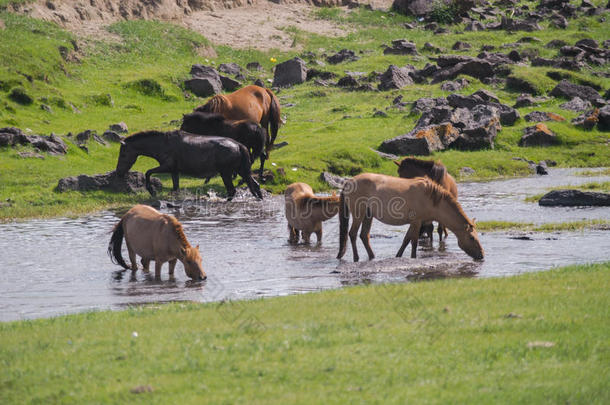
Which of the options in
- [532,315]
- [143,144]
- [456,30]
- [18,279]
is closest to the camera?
[532,315]

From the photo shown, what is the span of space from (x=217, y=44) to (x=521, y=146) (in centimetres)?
2632

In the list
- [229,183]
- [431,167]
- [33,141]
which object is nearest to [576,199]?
[431,167]

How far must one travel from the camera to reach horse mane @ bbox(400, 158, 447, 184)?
16422 mm

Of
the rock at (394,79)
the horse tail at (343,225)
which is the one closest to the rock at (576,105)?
the rock at (394,79)

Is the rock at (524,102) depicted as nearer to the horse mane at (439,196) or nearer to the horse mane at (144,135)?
the horse mane at (144,135)

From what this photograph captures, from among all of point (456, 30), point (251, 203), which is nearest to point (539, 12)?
point (456, 30)

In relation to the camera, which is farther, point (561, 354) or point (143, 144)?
point (143, 144)

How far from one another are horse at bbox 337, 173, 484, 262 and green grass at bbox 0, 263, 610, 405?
161 inches

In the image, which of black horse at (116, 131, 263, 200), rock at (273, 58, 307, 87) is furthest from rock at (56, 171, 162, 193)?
rock at (273, 58, 307, 87)

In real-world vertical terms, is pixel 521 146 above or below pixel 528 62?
below

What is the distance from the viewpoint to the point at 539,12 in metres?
64.9

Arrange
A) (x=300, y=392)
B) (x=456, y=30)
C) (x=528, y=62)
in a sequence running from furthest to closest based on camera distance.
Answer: (x=456, y=30) → (x=528, y=62) → (x=300, y=392)

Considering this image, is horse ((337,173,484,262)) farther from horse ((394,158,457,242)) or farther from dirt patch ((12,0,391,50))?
dirt patch ((12,0,391,50))

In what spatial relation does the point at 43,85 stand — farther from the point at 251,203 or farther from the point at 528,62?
the point at 528,62
